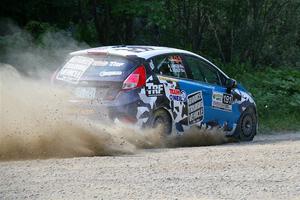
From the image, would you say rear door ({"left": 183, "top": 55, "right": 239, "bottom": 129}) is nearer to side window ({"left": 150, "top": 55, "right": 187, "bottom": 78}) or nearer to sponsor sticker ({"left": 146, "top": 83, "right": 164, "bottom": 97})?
side window ({"left": 150, "top": 55, "right": 187, "bottom": 78})

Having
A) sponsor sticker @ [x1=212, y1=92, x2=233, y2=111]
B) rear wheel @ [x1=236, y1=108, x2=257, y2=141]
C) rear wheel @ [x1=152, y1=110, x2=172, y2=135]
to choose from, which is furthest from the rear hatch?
rear wheel @ [x1=236, y1=108, x2=257, y2=141]

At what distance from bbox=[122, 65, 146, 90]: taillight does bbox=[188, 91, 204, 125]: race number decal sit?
1131 mm

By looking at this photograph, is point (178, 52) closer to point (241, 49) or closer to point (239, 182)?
point (239, 182)

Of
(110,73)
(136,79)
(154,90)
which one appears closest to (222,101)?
(154,90)

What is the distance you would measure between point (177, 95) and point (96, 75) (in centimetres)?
142

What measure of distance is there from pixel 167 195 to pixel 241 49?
1641 centimetres

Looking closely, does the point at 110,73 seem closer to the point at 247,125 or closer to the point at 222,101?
the point at 222,101

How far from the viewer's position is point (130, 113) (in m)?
11.1

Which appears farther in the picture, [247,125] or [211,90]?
[247,125]

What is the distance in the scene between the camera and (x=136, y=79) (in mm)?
11352

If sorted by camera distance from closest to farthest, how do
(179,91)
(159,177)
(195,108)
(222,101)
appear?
(159,177)
(179,91)
(195,108)
(222,101)

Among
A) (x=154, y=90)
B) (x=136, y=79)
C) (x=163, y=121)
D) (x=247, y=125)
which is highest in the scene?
(x=136, y=79)

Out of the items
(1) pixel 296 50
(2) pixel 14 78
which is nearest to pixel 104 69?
(2) pixel 14 78

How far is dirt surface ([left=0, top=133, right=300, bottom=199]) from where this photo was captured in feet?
23.5
